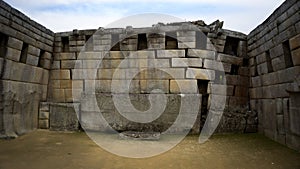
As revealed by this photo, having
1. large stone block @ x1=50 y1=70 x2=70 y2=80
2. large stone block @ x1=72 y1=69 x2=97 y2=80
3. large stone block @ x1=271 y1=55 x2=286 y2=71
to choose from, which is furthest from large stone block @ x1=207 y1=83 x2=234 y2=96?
large stone block @ x1=50 y1=70 x2=70 y2=80

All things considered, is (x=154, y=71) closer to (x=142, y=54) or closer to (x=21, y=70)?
(x=142, y=54)

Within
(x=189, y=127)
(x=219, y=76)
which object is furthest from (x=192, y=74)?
(x=189, y=127)

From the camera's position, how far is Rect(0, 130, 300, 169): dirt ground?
354 cm

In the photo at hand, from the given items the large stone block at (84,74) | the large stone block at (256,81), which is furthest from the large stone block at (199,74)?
the large stone block at (84,74)

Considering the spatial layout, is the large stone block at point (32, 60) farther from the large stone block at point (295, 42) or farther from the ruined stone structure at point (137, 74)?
the large stone block at point (295, 42)

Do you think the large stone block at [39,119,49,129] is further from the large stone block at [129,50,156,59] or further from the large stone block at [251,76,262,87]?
the large stone block at [251,76,262,87]

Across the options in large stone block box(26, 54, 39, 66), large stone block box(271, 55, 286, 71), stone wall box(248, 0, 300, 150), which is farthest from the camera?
large stone block box(26, 54, 39, 66)

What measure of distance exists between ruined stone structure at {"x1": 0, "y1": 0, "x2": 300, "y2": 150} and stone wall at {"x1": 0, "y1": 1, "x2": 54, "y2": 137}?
0.03 meters

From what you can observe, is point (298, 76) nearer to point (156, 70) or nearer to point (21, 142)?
point (156, 70)

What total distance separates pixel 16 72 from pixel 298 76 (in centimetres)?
659

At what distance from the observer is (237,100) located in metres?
6.68

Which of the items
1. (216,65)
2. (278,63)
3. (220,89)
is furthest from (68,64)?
(278,63)

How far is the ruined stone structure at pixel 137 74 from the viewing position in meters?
5.36

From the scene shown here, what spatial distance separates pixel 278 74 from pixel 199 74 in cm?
204
